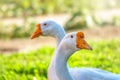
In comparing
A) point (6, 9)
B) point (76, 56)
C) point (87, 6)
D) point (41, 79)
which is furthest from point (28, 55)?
point (87, 6)

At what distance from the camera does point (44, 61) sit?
6.29m

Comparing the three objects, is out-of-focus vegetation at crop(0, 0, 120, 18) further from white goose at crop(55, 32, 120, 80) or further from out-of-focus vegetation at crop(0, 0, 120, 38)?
white goose at crop(55, 32, 120, 80)

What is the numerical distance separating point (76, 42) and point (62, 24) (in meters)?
7.90

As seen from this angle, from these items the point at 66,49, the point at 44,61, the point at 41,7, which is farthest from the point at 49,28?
the point at 41,7

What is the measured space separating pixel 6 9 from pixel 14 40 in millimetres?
1295

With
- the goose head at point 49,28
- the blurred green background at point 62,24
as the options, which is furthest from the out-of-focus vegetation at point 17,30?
the goose head at point 49,28

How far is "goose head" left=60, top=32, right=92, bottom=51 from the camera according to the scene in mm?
3275

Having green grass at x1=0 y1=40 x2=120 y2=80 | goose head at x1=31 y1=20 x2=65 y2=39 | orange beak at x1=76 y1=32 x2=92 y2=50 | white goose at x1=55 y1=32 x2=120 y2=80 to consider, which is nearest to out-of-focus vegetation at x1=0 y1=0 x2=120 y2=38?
green grass at x1=0 y1=40 x2=120 y2=80

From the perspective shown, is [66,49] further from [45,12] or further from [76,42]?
[45,12]

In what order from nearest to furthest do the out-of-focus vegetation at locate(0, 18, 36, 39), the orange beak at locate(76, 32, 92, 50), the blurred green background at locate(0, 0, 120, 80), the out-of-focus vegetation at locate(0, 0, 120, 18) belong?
1. the orange beak at locate(76, 32, 92, 50)
2. the blurred green background at locate(0, 0, 120, 80)
3. the out-of-focus vegetation at locate(0, 18, 36, 39)
4. the out-of-focus vegetation at locate(0, 0, 120, 18)

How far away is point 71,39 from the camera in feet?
11.0

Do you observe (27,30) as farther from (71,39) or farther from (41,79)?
(71,39)

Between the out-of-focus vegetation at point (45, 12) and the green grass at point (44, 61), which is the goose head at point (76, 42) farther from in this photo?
the out-of-focus vegetation at point (45, 12)

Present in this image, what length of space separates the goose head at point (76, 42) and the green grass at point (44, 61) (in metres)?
1.79
